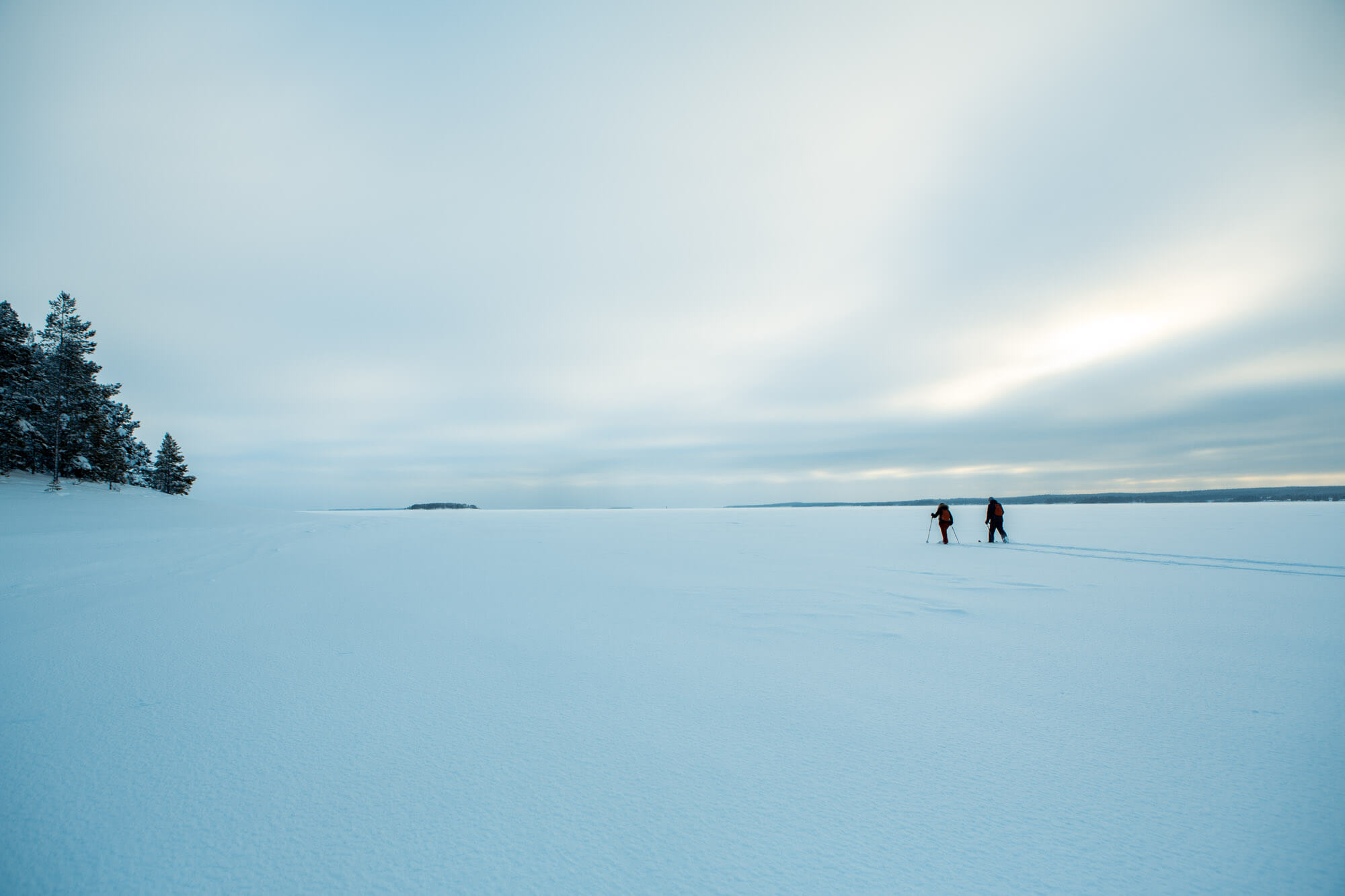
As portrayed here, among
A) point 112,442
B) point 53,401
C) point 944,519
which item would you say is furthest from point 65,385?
point 944,519

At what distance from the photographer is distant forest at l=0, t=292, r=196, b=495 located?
21547 millimetres

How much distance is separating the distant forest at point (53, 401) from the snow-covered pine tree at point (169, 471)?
16181mm

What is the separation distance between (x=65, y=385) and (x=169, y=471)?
867 inches

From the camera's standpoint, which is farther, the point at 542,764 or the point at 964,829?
the point at 542,764

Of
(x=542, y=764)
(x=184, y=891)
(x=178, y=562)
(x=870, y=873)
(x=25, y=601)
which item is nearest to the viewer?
(x=184, y=891)

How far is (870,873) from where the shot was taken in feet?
5.99

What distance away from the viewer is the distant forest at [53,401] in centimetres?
2155

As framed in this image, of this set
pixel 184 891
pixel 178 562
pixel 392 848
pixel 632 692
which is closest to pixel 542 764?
pixel 392 848

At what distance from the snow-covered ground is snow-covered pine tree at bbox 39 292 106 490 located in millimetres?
26887

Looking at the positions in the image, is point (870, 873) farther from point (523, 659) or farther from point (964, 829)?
point (523, 659)

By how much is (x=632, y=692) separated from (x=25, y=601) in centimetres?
740

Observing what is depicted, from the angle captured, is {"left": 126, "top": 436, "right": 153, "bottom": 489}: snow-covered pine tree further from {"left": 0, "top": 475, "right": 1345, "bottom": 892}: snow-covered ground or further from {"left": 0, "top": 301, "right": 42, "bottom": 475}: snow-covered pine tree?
{"left": 0, "top": 475, "right": 1345, "bottom": 892}: snow-covered ground

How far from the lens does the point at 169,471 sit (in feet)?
131

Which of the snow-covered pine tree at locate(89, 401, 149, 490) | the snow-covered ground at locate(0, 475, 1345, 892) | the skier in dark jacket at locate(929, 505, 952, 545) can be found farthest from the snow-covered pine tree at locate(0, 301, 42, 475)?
the skier in dark jacket at locate(929, 505, 952, 545)
